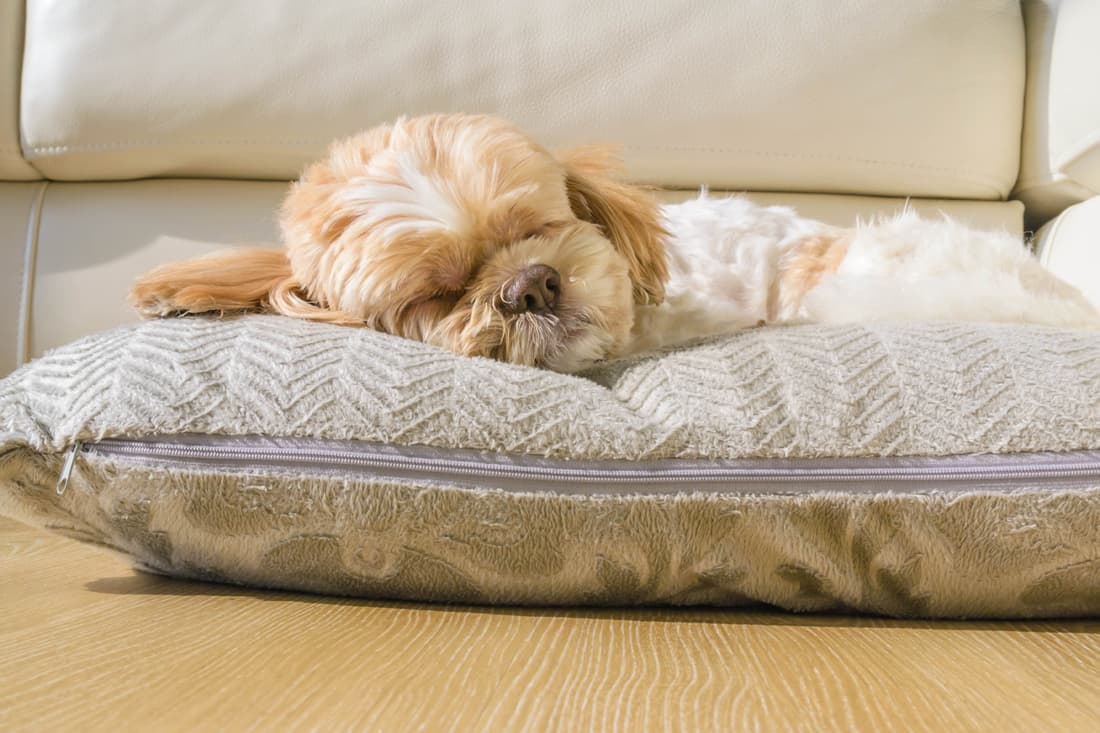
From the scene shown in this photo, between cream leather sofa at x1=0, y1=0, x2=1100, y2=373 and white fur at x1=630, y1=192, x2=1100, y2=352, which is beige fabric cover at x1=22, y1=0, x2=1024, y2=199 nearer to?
cream leather sofa at x1=0, y1=0, x2=1100, y2=373

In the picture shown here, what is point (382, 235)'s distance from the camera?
1.50m

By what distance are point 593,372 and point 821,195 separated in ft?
5.19

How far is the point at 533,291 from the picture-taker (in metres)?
1.50

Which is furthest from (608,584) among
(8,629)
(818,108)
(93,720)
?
(818,108)

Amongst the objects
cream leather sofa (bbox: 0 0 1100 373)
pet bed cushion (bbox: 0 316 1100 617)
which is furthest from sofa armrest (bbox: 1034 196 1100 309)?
pet bed cushion (bbox: 0 316 1100 617)

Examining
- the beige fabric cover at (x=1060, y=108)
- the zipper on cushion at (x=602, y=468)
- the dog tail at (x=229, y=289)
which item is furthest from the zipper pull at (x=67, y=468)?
the beige fabric cover at (x=1060, y=108)

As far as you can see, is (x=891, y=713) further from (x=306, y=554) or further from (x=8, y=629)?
(x=8, y=629)

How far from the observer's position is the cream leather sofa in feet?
8.47

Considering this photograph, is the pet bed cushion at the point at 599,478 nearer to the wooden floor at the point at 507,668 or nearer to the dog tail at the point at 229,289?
the wooden floor at the point at 507,668

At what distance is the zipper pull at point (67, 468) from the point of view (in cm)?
117

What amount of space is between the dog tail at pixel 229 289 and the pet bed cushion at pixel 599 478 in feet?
0.97

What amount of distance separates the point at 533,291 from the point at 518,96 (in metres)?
1.31

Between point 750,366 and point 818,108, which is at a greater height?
point 818,108

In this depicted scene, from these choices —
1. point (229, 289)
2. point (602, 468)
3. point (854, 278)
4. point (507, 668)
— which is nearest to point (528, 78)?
point (854, 278)
